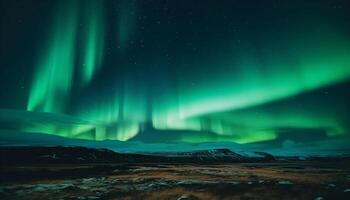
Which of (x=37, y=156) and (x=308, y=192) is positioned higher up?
(x=37, y=156)

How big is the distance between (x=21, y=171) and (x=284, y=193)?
78.5 feet

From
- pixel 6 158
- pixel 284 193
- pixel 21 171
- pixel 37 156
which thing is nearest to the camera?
pixel 284 193

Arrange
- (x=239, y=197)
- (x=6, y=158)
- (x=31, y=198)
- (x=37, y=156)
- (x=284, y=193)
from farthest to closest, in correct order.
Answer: (x=37, y=156) → (x=6, y=158) → (x=284, y=193) → (x=239, y=197) → (x=31, y=198)

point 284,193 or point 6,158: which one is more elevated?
point 6,158

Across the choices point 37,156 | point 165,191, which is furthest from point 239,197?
point 37,156

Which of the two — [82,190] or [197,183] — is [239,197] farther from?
[82,190]

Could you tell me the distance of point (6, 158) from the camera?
42375mm

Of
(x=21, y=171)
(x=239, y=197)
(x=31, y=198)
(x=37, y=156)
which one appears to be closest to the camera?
(x=31, y=198)

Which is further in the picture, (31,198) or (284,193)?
(284,193)

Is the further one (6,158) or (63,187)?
(6,158)

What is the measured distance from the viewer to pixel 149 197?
59.2 feet

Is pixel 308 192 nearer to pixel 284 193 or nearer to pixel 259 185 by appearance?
pixel 284 193

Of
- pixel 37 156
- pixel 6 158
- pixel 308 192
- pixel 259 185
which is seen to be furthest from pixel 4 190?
pixel 37 156

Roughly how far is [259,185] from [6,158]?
33.5 metres
